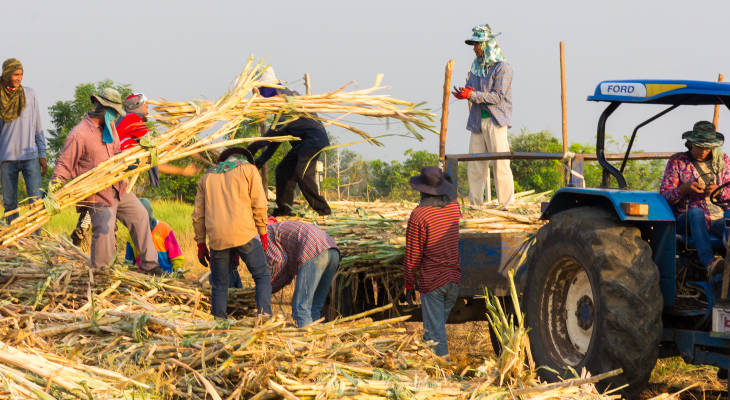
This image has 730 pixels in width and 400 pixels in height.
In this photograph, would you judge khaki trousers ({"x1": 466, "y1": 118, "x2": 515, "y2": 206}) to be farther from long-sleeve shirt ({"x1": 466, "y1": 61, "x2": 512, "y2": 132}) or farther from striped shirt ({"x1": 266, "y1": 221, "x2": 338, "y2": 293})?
striped shirt ({"x1": 266, "y1": 221, "x2": 338, "y2": 293})

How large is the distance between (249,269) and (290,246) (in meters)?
0.36

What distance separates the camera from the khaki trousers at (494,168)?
920cm

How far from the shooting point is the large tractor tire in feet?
14.7

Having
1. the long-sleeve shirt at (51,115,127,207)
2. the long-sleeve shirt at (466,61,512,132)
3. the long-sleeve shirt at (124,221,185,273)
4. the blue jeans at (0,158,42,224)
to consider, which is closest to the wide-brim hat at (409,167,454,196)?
the long-sleeve shirt at (51,115,127,207)

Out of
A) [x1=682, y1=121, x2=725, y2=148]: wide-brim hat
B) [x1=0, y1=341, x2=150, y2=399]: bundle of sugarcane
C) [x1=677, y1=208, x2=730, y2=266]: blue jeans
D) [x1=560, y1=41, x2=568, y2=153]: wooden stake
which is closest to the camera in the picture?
[x1=0, y1=341, x2=150, y2=399]: bundle of sugarcane

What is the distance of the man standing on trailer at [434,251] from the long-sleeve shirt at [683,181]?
5.16 feet

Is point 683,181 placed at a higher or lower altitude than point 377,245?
higher

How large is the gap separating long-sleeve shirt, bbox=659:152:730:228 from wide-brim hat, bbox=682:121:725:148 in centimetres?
13

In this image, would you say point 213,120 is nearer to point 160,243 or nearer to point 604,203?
point 160,243

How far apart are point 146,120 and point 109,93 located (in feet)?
1.25

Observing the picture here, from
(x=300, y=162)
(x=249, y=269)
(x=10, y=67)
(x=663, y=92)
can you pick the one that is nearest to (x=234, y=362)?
(x=249, y=269)

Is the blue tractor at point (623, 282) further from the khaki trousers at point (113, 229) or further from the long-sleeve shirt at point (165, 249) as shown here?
the long-sleeve shirt at point (165, 249)

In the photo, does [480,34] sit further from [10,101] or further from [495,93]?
[10,101]

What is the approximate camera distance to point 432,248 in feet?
20.3
